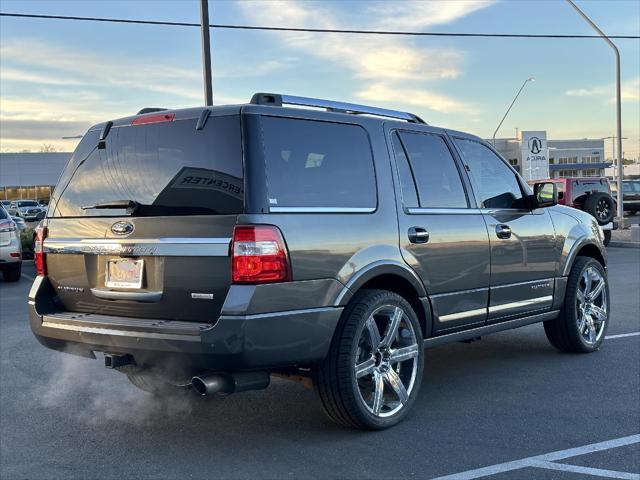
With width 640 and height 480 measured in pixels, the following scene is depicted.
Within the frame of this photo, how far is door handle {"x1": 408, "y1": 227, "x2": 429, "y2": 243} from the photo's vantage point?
5.03 metres

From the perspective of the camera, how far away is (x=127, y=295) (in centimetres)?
442

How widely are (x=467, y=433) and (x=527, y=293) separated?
1.82 metres

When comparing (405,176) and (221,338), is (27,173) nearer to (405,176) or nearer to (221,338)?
(405,176)

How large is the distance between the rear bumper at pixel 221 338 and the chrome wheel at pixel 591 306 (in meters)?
3.28

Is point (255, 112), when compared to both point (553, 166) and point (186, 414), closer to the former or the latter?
point (186, 414)

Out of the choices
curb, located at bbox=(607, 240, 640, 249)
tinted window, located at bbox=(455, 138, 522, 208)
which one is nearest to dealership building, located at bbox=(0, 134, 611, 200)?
curb, located at bbox=(607, 240, 640, 249)

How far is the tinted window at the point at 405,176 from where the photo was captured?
5.12 metres

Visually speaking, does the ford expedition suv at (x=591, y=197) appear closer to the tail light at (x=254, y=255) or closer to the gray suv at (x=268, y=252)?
the gray suv at (x=268, y=252)

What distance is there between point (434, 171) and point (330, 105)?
1.02 metres

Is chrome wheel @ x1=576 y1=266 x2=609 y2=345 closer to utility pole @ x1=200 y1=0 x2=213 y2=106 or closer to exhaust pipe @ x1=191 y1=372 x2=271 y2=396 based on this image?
exhaust pipe @ x1=191 y1=372 x2=271 y2=396

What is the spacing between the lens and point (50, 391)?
19.3ft

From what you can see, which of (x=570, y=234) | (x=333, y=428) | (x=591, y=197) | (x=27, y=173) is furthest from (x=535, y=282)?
(x=27, y=173)

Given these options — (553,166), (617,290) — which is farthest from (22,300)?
(553,166)

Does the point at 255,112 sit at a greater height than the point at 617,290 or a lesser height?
greater
